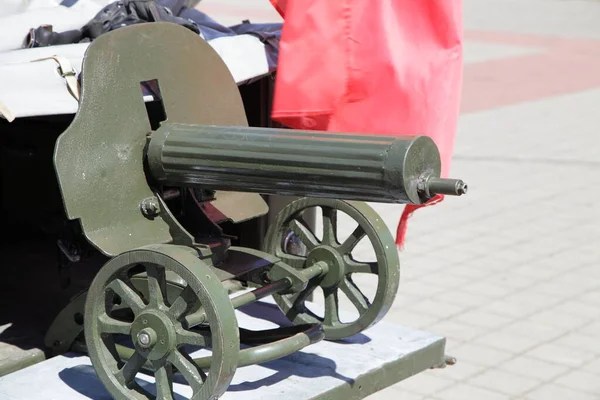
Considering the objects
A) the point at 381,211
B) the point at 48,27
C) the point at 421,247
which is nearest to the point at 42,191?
the point at 48,27

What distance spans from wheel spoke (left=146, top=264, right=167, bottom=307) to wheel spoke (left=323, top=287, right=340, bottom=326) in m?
0.74

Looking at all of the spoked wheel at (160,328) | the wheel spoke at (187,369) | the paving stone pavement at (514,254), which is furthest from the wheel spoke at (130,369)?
the paving stone pavement at (514,254)

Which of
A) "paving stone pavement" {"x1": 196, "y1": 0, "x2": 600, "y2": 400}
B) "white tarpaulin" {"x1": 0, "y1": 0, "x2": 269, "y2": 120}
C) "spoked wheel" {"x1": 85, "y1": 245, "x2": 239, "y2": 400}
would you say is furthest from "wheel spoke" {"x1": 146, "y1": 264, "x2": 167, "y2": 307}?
"paving stone pavement" {"x1": 196, "y1": 0, "x2": 600, "y2": 400}

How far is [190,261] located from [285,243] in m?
0.95

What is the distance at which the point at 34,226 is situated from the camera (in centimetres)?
449

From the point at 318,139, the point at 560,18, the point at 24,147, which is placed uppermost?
the point at 318,139

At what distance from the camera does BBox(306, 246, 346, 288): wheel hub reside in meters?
3.31

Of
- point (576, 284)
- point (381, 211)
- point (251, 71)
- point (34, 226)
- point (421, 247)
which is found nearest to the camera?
point (251, 71)

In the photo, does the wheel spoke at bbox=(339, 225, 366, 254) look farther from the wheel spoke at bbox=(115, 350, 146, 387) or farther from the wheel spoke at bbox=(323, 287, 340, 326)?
the wheel spoke at bbox=(115, 350, 146, 387)

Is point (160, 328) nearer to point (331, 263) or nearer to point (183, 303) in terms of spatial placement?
point (183, 303)

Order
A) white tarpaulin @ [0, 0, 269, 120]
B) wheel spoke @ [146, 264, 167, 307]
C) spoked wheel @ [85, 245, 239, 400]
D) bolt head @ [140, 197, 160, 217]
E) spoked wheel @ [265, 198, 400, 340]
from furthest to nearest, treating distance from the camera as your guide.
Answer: spoked wheel @ [265, 198, 400, 340]
bolt head @ [140, 197, 160, 217]
white tarpaulin @ [0, 0, 269, 120]
wheel spoke @ [146, 264, 167, 307]
spoked wheel @ [85, 245, 239, 400]

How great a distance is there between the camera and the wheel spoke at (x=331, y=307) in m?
3.37

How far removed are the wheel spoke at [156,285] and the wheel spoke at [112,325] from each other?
0.36 feet

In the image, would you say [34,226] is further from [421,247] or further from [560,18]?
[560,18]
